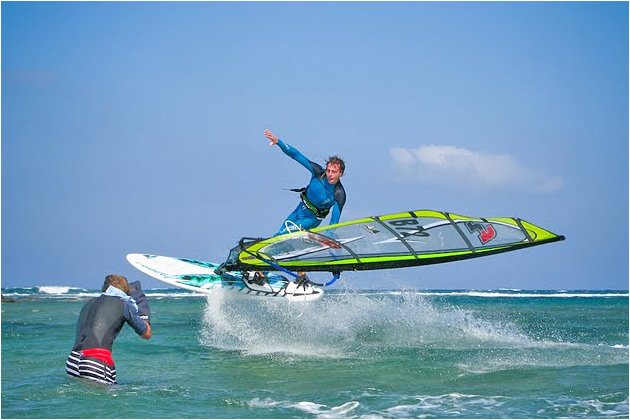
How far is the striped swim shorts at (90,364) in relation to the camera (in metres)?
6.40

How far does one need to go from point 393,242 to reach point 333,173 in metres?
1.52

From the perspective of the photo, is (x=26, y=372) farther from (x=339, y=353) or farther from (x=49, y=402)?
(x=339, y=353)

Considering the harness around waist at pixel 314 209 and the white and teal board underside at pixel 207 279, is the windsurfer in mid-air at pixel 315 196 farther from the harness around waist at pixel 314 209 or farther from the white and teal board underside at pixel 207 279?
the white and teal board underside at pixel 207 279

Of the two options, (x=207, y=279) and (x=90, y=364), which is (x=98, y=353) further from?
(x=207, y=279)

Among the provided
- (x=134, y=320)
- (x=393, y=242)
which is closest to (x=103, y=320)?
(x=134, y=320)

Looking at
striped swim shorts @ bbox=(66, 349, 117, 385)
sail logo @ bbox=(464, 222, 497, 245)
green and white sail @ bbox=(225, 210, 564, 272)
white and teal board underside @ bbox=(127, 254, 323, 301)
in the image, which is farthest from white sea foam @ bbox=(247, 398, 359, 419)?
white and teal board underside @ bbox=(127, 254, 323, 301)

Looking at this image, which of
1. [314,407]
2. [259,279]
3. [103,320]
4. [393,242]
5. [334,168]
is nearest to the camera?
[103,320]

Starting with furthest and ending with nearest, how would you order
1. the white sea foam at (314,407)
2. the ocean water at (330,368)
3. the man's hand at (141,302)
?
1. the ocean water at (330,368)
2. the white sea foam at (314,407)
3. the man's hand at (141,302)

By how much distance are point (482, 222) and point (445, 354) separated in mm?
2255

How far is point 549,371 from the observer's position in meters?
9.03

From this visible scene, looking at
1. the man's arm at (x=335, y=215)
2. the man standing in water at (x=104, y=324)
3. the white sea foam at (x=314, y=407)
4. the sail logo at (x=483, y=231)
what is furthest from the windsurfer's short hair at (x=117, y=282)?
the sail logo at (x=483, y=231)

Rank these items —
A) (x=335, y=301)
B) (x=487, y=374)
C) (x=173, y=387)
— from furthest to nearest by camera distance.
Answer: (x=335, y=301), (x=487, y=374), (x=173, y=387)

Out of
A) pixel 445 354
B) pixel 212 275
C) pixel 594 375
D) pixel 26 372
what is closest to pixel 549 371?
pixel 594 375

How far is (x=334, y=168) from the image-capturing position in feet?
33.7
